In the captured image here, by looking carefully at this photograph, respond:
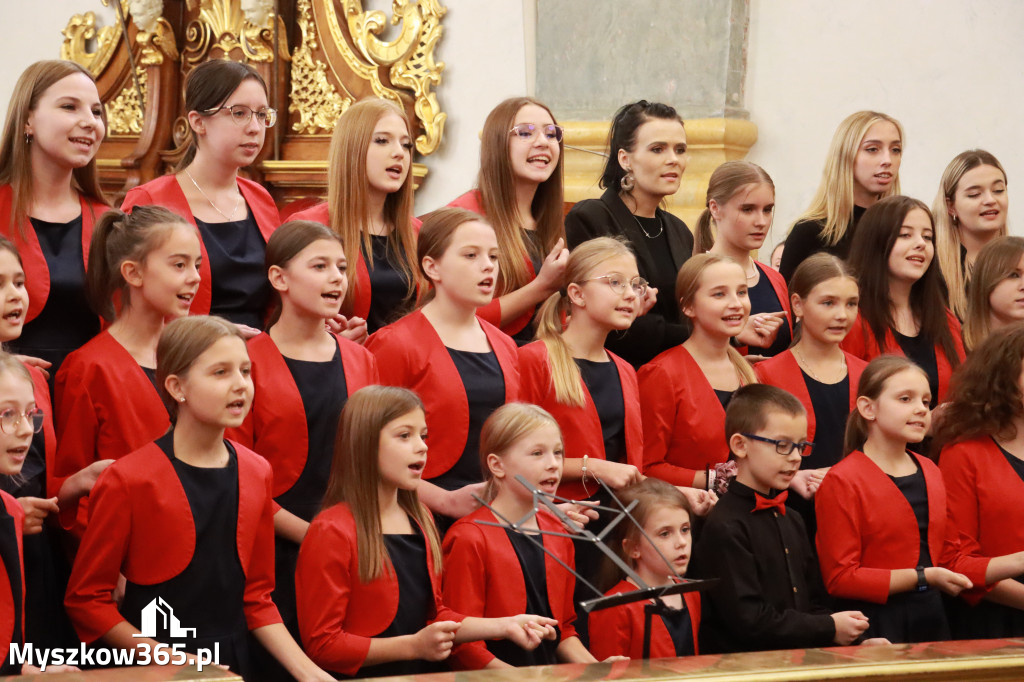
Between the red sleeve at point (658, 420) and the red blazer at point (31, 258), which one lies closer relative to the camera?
the red blazer at point (31, 258)

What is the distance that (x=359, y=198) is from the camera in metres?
3.40

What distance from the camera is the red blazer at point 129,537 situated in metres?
2.53

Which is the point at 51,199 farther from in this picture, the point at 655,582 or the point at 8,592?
the point at 655,582

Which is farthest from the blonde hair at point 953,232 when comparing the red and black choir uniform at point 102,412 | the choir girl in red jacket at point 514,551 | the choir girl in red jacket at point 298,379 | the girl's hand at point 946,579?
the red and black choir uniform at point 102,412

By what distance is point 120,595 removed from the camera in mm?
2602

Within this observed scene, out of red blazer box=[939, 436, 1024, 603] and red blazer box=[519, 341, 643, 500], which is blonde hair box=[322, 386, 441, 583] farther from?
red blazer box=[939, 436, 1024, 603]

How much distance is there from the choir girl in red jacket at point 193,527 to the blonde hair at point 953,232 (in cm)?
226

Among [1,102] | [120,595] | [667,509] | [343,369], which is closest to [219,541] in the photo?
[120,595]

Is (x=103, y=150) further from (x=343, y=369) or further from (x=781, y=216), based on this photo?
(x=343, y=369)

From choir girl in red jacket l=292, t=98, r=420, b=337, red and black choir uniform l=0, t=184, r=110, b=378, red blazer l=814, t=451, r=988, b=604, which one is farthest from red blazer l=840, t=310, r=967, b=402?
red and black choir uniform l=0, t=184, r=110, b=378

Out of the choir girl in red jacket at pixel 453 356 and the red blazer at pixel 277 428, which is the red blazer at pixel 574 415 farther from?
the red blazer at pixel 277 428

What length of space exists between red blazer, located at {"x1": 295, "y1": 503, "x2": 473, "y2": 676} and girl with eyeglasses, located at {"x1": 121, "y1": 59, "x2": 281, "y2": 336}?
0.66m

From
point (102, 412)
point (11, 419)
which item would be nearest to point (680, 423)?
point (102, 412)

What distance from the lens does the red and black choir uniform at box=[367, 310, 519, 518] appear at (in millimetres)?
3102
